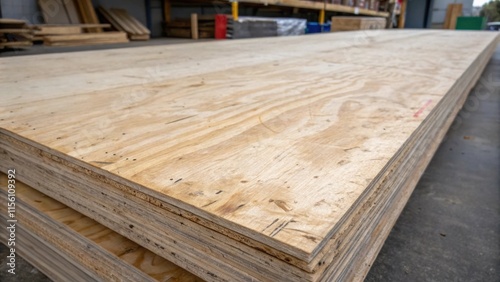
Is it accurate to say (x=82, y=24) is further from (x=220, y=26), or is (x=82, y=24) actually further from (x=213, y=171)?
(x=213, y=171)

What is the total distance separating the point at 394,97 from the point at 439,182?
60 centimetres

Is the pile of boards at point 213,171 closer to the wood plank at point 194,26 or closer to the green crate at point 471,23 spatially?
the wood plank at point 194,26

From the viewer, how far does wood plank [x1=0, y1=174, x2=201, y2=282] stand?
578 millimetres

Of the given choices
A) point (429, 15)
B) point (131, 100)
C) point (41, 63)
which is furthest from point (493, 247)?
point (429, 15)

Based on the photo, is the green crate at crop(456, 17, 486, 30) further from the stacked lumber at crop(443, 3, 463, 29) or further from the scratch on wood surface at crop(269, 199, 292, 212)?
the scratch on wood surface at crop(269, 199, 292, 212)

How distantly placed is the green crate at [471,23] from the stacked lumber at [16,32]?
10571mm

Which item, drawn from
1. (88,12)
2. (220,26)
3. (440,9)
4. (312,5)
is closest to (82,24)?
(88,12)

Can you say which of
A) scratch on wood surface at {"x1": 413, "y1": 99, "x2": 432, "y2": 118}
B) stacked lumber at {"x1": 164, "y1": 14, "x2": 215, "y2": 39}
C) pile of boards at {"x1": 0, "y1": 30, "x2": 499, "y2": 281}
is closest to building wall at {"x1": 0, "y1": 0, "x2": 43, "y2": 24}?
stacked lumber at {"x1": 164, "y1": 14, "x2": 215, "y2": 39}

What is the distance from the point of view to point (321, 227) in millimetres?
421

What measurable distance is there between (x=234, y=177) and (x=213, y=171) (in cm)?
4

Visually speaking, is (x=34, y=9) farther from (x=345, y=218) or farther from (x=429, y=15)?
(x=429, y=15)

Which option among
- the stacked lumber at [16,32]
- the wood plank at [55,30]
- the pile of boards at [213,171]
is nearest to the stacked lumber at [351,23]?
the wood plank at [55,30]

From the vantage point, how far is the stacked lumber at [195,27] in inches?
185

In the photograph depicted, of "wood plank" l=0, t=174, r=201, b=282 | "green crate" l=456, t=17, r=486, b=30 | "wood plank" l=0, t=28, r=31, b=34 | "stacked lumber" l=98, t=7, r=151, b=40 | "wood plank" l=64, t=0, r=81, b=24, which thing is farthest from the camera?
"green crate" l=456, t=17, r=486, b=30
